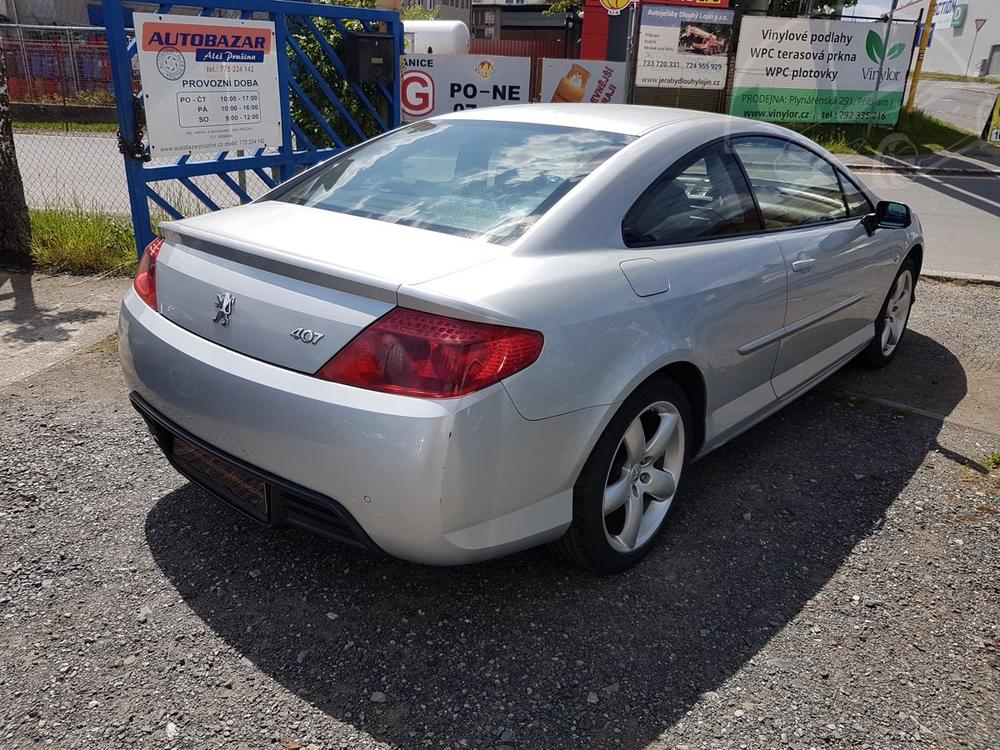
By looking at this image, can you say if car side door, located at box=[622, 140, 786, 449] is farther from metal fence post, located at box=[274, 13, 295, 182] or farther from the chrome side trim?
metal fence post, located at box=[274, 13, 295, 182]

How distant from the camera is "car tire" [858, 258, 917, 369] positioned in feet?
15.8

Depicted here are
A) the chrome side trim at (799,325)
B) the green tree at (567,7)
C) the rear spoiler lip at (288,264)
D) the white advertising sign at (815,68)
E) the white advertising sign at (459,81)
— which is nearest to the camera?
the rear spoiler lip at (288,264)

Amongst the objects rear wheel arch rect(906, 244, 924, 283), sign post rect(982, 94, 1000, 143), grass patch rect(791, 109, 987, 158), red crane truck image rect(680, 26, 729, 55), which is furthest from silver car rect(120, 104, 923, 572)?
grass patch rect(791, 109, 987, 158)

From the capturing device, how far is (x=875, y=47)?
1630 centimetres

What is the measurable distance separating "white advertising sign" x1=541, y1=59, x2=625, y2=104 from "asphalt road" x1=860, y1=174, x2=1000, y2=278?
487cm

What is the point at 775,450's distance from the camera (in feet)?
13.1

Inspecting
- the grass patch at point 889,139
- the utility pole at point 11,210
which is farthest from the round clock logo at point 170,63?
the grass patch at point 889,139

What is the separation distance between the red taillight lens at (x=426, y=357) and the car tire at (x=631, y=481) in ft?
1.80

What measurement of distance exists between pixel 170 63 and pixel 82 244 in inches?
88.0

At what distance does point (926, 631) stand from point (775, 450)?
1.36 metres

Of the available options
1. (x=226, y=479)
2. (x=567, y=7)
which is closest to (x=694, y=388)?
(x=226, y=479)

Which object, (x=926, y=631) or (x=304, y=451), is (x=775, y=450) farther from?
(x=304, y=451)

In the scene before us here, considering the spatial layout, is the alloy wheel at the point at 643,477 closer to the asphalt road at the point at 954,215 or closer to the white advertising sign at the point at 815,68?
the asphalt road at the point at 954,215

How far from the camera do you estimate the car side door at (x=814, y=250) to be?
3566mm
